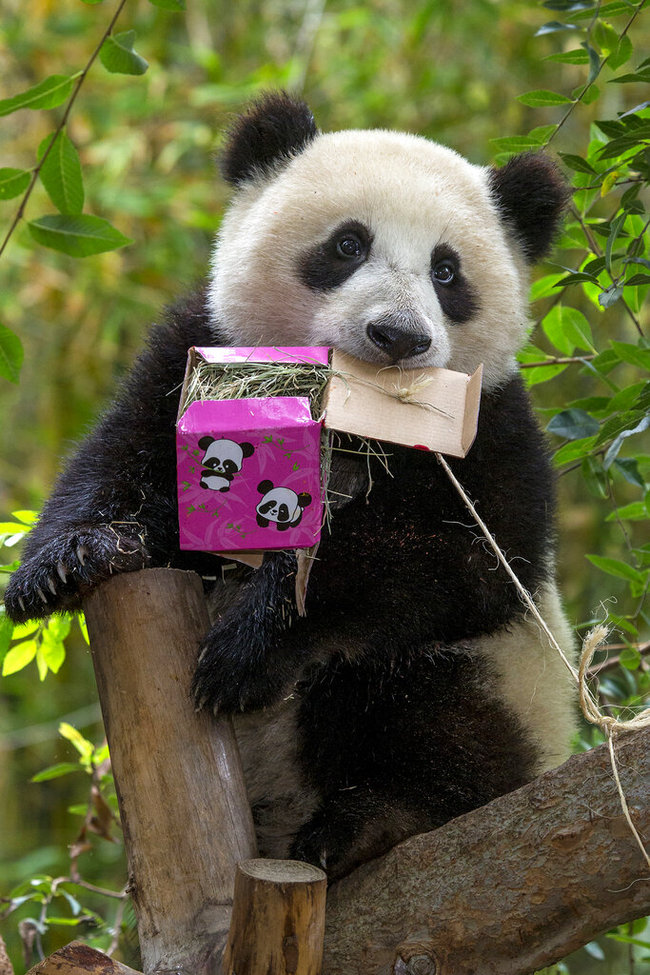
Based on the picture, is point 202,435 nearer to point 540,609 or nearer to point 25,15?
point 540,609

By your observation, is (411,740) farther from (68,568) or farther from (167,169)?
Answer: (167,169)

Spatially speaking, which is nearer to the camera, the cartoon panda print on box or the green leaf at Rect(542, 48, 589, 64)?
the cartoon panda print on box

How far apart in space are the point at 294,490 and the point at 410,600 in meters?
0.51

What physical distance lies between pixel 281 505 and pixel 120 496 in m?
0.78

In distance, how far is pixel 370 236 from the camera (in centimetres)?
245

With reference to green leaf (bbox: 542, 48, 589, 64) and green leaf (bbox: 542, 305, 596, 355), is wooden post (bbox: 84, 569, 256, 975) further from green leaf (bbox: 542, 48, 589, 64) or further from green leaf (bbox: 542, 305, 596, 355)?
green leaf (bbox: 542, 48, 589, 64)

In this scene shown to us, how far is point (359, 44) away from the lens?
5.94 meters

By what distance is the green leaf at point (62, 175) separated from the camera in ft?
7.80

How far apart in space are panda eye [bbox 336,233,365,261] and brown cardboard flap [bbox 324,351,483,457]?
477 millimetres

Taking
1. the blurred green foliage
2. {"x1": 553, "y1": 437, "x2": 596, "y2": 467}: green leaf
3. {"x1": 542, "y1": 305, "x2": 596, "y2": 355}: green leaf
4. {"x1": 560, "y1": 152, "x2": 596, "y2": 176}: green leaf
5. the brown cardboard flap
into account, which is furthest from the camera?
the blurred green foliage

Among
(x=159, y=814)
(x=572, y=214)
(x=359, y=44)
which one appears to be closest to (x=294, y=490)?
(x=159, y=814)

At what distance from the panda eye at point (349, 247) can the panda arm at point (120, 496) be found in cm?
47

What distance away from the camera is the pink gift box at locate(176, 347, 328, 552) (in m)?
1.85

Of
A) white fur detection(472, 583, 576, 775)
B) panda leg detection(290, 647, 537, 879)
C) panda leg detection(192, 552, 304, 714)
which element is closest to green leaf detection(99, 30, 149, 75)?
panda leg detection(192, 552, 304, 714)
